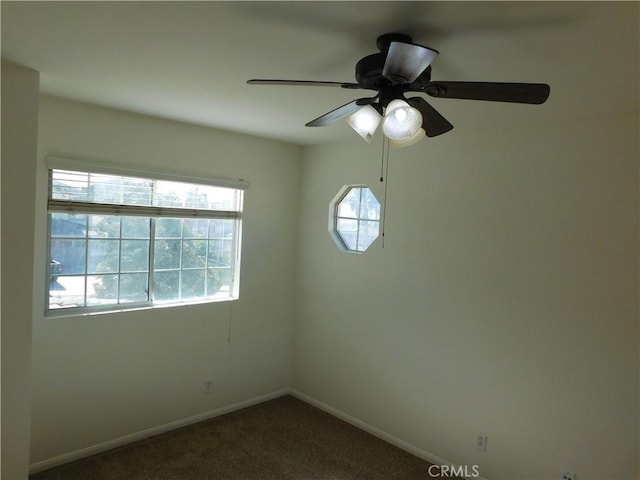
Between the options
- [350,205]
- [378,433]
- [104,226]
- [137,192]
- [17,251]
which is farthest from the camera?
[350,205]

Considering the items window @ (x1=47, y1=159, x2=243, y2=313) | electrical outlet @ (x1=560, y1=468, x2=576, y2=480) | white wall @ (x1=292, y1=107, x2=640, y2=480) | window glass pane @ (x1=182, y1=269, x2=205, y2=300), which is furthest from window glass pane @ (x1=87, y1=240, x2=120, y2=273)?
electrical outlet @ (x1=560, y1=468, x2=576, y2=480)

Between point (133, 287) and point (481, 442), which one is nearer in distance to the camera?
point (481, 442)

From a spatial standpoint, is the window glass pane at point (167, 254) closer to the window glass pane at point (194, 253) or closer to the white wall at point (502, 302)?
the window glass pane at point (194, 253)

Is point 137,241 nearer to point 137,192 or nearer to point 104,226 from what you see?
point 104,226

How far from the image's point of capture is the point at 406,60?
4.08 feet

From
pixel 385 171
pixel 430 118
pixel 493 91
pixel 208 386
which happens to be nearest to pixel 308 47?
pixel 430 118

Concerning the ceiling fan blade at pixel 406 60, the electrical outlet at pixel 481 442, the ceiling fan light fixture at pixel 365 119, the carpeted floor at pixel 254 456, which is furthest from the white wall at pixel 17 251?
the electrical outlet at pixel 481 442

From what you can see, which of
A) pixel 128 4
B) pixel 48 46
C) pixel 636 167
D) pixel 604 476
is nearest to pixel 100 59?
pixel 48 46

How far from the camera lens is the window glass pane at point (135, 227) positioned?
9.78 feet

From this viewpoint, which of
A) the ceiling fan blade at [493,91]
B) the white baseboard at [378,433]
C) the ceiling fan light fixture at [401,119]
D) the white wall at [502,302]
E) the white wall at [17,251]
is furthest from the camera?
the white baseboard at [378,433]

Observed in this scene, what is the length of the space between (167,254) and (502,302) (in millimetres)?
2432

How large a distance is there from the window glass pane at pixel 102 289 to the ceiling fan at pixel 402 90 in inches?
81.0

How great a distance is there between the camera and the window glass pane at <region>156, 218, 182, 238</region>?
3.15 m

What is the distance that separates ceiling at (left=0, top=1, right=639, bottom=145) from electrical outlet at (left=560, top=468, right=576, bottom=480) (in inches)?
80.1
